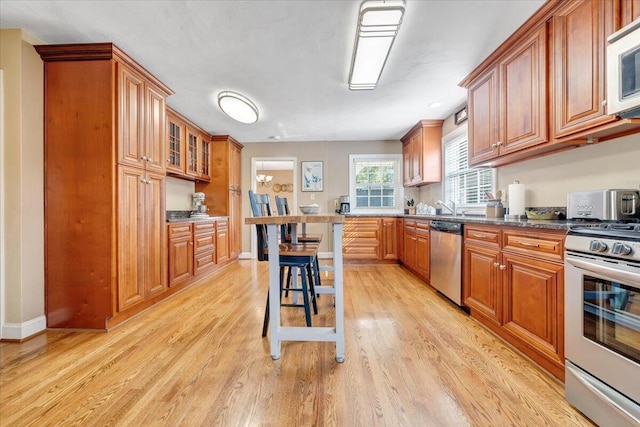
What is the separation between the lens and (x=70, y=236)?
7.33 feet

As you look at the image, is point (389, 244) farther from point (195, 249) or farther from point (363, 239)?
point (195, 249)

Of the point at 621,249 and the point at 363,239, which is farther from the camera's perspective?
the point at 363,239

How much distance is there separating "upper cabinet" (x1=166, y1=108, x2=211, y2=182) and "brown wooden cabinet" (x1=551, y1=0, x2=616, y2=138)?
3.77 meters

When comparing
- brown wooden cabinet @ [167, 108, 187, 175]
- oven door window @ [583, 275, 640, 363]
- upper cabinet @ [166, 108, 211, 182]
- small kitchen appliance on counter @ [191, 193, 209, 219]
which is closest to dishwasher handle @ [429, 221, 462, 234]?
oven door window @ [583, 275, 640, 363]

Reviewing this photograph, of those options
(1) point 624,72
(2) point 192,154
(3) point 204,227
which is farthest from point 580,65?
(2) point 192,154

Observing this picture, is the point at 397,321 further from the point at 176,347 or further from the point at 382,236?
the point at 382,236

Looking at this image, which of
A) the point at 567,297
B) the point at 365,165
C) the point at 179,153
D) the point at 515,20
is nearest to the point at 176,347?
the point at 567,297

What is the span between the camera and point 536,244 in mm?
1651

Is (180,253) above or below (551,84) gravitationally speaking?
below

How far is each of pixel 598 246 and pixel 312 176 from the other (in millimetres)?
4600

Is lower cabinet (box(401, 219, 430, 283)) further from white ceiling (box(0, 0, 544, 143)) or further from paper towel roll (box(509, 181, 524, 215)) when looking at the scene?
white ceiling (box(0, 0, 544, 143))

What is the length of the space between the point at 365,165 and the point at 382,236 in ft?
5.22

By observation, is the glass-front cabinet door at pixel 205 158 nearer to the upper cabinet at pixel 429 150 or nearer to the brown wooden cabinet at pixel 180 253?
the brown wooden cabinet at pixel 180 253

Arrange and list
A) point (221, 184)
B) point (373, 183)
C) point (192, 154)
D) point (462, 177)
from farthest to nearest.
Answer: point (373, 183) < point (221, 184) < point (192, 154) < point (462, 177)
